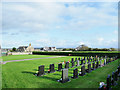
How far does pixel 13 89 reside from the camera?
6469 mm

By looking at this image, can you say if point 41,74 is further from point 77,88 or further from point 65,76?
point 77,88

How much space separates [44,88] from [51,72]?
14.1 ft

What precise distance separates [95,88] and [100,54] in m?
28.0

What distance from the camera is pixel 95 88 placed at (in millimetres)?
6625

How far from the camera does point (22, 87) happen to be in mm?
6754

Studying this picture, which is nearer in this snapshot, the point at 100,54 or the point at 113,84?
the point at 113,84

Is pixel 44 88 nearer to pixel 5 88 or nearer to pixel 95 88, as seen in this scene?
pixel 5 88

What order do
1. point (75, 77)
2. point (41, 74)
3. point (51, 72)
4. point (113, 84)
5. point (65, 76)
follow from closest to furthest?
1. point (113, 84)
2. point (65, 76)
3. point (75, 77)
4. point (41, 74)
5. point (51, 72)

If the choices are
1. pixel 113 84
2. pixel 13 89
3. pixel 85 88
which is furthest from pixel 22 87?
pixel 113 84

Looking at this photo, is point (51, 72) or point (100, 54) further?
point (100, 54)

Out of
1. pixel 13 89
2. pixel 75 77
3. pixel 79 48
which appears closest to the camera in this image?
pixel 13 89

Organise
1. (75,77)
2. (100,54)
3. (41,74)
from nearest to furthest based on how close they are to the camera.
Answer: (75,77) < (41,74) < (100,54)

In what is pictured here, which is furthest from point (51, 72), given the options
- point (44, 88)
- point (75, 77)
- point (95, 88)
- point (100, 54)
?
point (100, 54)

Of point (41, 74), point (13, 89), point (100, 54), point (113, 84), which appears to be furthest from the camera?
point (100, 54)
